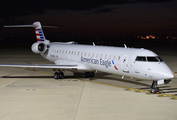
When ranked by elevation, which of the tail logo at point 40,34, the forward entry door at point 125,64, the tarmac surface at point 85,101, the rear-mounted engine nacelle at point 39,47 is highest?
the tail logo at point 40,34

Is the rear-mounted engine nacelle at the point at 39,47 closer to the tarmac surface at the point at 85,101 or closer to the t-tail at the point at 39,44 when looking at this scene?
the t-tail at the point at 39,44

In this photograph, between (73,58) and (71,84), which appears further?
(73,58)

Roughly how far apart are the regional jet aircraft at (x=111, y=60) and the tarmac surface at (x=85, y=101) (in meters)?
1.06

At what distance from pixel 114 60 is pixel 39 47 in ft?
30.8

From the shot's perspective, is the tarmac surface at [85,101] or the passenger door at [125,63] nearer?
the tarmac surface at [85,101]

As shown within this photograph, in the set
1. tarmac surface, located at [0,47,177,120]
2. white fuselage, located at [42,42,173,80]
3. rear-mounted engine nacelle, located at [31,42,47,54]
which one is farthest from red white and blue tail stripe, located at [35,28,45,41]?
tarmac surface, located at [0,47,177,120]

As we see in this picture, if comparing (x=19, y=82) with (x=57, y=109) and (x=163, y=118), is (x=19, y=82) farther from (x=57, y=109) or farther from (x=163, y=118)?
(x=163, y=118)

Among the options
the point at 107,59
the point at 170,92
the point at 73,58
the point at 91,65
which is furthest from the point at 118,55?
the point at 73,58

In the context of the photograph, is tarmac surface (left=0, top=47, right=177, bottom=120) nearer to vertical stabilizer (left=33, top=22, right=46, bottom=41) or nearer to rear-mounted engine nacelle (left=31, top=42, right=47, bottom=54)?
rear-mounted engine nacelle (left=31, top=42, right=47, bottom=54)

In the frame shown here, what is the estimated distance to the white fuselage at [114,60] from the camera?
12747 millimetres

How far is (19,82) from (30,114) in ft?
24.7

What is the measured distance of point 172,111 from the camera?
33.1 ft

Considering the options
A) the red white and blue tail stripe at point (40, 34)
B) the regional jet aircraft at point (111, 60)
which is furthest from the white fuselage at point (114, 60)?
the red white and blue tail stripe at point (40, 34)

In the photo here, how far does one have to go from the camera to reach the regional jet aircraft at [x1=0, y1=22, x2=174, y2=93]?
12.7m
